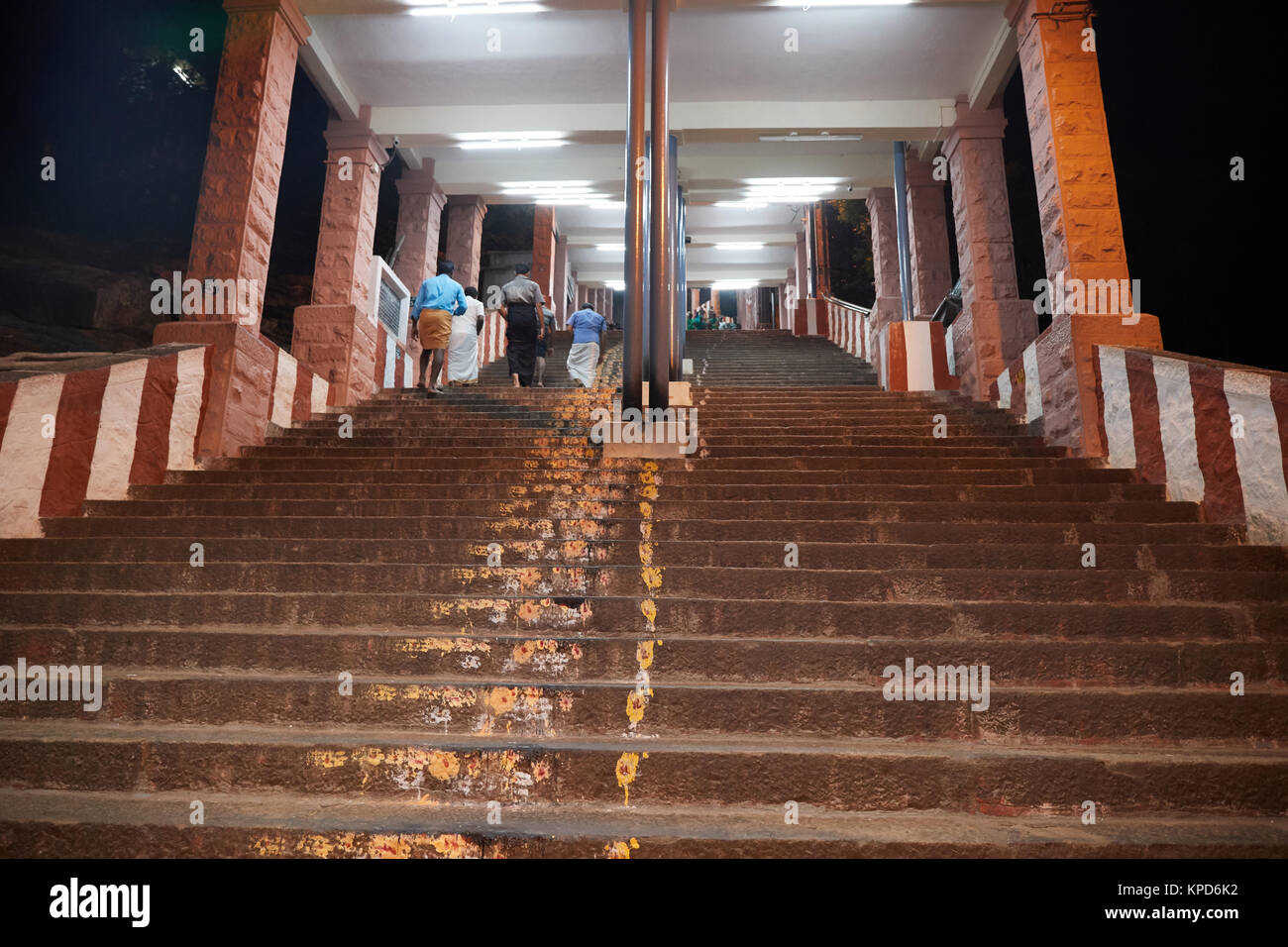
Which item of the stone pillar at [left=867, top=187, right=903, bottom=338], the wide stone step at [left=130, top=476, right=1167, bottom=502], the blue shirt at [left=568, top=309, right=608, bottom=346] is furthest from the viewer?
the stone pillar at [left=867, top=187, right=903, bottom=338]

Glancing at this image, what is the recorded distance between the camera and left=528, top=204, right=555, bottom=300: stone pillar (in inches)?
581

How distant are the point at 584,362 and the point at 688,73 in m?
3.81

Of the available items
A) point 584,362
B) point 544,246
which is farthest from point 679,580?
point 544,246

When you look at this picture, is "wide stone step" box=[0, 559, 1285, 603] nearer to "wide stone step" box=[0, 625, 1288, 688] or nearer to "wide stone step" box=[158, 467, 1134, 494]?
"wide stone step" box=[0, 625, 1288, 688]

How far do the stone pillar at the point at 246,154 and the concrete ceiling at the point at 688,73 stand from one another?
62cm

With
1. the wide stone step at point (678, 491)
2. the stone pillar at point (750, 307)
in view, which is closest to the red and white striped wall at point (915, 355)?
the wide stone step at point (678, 491)

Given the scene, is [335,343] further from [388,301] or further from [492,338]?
[492,338]

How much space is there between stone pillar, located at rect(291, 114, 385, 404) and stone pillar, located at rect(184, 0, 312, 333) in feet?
3.66

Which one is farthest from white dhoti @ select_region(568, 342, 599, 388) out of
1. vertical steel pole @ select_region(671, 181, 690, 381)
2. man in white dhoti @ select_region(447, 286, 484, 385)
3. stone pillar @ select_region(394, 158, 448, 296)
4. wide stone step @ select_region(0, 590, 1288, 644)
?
wide stone step @ select_region(0, 590, 1288, 644)

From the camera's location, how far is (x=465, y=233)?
12836 millimetres

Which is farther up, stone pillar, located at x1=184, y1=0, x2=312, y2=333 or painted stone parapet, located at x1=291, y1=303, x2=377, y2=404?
stone pillar, located at x1=184, y1=0, x2=312, y2=333

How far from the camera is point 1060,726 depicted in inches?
99.4

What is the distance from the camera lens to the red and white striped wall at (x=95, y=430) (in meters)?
3.85

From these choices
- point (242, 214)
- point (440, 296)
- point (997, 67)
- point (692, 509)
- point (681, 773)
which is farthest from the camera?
point (997, 67)
